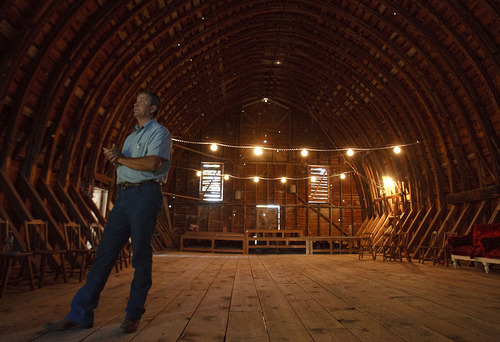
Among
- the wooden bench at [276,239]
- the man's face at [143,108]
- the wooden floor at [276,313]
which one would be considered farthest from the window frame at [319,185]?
the man's face at [143,108]

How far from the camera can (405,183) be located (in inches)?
477

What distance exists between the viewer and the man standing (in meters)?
1.92

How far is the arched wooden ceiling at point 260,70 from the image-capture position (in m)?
6.13

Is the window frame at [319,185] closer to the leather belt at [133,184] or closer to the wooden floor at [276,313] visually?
the wooden floor at [276,313]

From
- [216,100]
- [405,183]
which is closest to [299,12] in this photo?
[216,100]

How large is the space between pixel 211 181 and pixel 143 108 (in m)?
13.8

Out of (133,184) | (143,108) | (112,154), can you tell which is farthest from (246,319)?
(143,108)

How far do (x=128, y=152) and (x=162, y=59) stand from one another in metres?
8.01

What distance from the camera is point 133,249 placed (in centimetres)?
205

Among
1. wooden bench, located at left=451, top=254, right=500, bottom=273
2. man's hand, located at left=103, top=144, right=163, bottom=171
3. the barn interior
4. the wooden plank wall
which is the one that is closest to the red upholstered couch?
wooden bench, located at left=451, top=254, right=500, bottom=273

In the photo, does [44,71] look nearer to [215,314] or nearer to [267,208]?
[215,314]

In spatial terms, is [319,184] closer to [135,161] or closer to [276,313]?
[276,313]

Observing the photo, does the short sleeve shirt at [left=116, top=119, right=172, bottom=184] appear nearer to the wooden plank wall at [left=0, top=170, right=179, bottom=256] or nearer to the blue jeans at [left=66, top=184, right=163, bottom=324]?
the blue jeans at [left=66, top=184, right=163, bottom=324]

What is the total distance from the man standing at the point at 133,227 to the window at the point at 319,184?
48.1 ft
